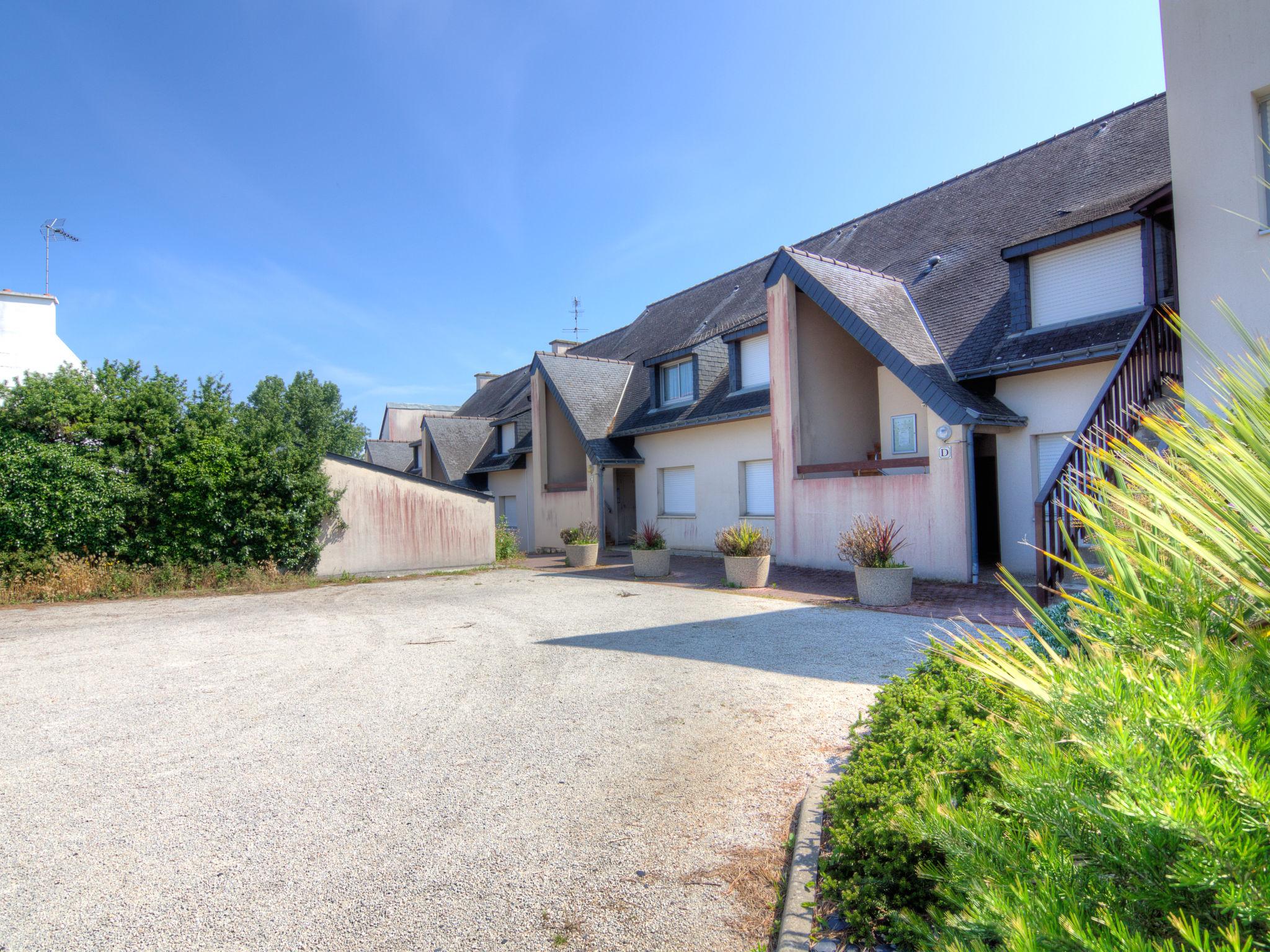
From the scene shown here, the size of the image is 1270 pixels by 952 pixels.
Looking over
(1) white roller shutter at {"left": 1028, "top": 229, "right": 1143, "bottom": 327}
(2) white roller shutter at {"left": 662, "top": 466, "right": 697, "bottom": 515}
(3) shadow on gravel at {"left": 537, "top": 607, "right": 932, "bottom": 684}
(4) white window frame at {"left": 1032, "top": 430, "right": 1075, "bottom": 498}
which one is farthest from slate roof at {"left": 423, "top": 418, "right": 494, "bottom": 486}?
(1) white roller shutter at {"left": 1028, "top": 229, "right": 1143, "bottom": 327}

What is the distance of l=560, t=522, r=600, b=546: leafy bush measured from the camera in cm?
1755

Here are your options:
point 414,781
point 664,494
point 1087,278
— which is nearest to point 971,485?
point 1087,278

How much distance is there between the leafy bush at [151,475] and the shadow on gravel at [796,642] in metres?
9.10

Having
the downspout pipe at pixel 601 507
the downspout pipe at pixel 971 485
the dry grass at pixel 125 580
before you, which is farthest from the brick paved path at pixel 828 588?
the dry grass at pixel 125 580

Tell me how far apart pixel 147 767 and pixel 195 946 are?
241 cm

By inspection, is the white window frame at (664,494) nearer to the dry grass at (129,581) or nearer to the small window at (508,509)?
the small window at (508,509)

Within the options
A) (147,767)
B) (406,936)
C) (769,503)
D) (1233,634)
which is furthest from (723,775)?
(769,503)

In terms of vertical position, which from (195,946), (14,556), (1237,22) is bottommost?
(195,946)

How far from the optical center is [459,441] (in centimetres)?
3036

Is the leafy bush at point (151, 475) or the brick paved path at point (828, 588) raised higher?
the leafy bush at point (151, 475)

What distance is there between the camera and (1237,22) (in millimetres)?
8094

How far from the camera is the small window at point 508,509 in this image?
26.5m

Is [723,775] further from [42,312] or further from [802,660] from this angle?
[42,312]

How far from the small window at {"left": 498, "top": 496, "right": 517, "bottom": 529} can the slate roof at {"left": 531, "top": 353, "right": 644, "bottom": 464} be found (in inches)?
234
